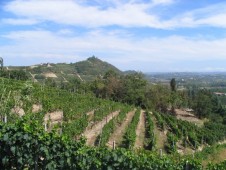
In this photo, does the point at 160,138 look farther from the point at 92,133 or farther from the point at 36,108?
the point at 36,108

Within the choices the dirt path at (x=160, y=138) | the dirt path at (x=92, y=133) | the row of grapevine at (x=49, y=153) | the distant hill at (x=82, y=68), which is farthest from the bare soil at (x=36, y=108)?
the distant hill at (x=82, y=68)

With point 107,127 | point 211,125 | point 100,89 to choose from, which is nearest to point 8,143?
point 107,127

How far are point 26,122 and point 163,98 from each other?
53719 millimetres

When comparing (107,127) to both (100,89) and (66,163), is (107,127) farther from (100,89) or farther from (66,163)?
(100,89)

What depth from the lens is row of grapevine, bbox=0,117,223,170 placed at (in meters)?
9.27

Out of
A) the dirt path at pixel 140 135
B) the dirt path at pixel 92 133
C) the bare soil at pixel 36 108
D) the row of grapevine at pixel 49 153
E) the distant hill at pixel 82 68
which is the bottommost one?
the dirt path at pixel 140 135

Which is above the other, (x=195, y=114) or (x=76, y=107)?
(x=76, y=107)

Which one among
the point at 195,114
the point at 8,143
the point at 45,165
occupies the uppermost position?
the point at 8,143

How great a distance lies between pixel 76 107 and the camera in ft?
100

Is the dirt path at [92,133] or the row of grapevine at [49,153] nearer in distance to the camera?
→ the row of grapevine at [49,153]

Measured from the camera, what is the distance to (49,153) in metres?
9.34

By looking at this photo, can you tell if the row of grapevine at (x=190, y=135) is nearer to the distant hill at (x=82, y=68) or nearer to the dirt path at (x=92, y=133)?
the dirt path at (x=92, y=133)

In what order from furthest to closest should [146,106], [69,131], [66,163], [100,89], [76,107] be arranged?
[100,89] < [146,106] < [76,107] < [69,131] < [66,163]

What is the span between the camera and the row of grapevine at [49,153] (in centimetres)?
927
